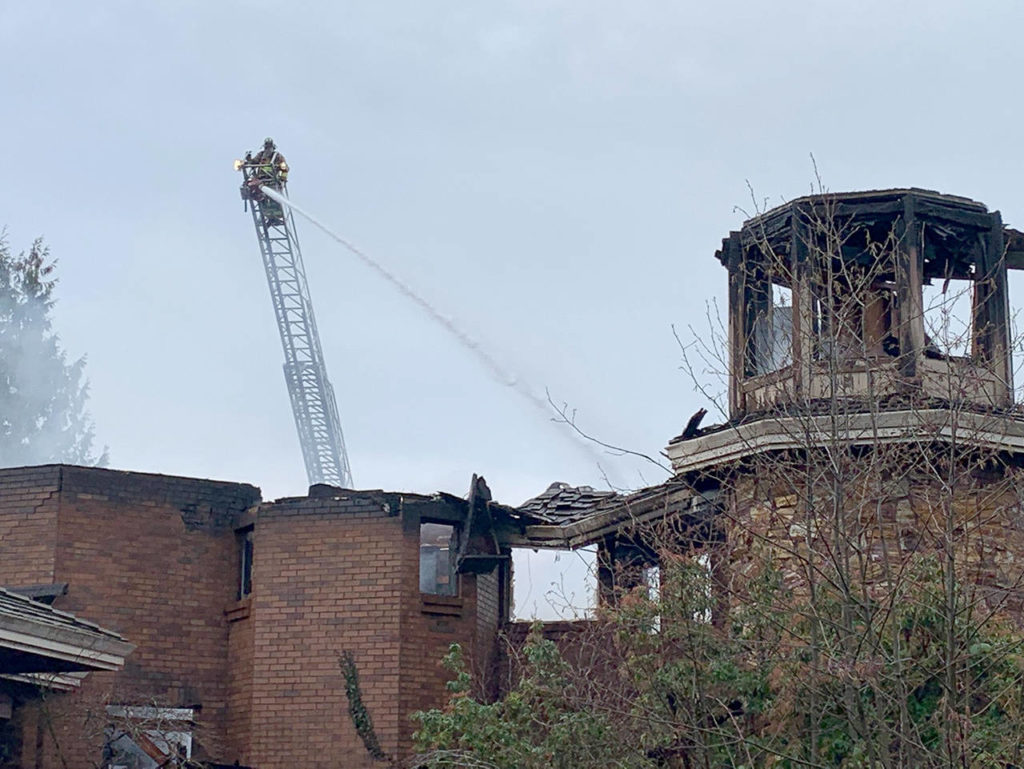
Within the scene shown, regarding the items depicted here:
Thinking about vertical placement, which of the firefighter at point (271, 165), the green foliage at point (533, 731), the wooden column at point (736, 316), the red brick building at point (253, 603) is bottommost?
the green foliage at point (533, 731)

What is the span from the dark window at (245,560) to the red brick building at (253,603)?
0.04 m

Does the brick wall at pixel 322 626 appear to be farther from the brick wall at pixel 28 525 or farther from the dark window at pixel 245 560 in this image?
the brick wall at pixel 28 525

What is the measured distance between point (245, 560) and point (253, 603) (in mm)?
1113

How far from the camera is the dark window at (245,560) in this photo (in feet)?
67.2

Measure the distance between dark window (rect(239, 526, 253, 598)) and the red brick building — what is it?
0.04 m

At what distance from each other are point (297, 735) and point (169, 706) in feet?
5.85

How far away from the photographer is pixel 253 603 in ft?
64.2

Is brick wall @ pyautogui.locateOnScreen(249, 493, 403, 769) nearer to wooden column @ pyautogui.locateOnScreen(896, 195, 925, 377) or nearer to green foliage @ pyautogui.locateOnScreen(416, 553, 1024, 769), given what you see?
green foliage @ pyautogui.locateOnScreen(416, 553, 1024, 769)

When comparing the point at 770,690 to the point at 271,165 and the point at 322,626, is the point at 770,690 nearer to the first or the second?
the point at 322,626

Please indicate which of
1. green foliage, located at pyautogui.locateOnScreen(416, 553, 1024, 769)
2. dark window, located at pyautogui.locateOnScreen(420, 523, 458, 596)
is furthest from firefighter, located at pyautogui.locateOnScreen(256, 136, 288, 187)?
green foliage, located at pyautogui.locateOnScreen(416, 553, 1024, 769)

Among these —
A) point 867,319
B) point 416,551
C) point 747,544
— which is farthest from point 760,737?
point 416,551

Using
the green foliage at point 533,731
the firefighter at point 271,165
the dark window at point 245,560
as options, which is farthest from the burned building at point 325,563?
the firefighter at point 271,165

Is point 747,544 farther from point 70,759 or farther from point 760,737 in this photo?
point 70,759

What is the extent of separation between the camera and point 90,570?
19.5 metres
